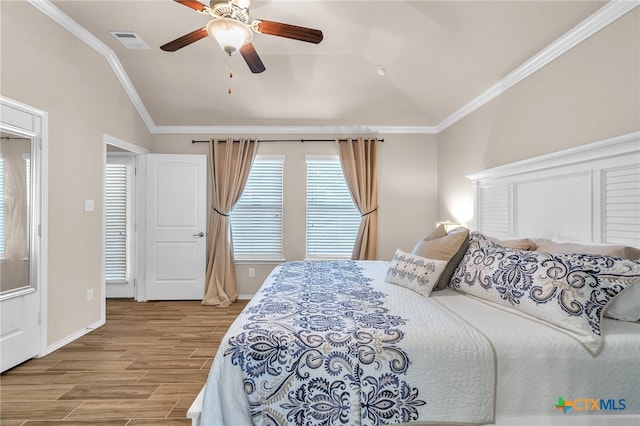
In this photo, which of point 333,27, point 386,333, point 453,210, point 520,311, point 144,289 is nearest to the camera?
point 386,333

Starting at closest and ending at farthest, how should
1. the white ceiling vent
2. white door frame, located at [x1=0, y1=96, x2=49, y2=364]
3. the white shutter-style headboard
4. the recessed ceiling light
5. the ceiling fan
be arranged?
the white shutter-style headboard < the ceiling fan < white door frame, located at [x1=0, y1=96, x2=49, y2=364] < the white ceiling vent < the recessed ceiling light

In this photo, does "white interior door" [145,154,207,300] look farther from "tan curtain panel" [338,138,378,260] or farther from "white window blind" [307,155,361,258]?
"tan curtain panel" [338,138,378,260]

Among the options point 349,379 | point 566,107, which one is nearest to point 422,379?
point 349,379

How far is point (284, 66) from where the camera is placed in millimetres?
3449

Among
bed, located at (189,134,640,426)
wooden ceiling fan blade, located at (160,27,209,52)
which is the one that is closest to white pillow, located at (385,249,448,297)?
bed, located at (189,134,640,426)

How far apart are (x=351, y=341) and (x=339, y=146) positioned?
11.0 ft

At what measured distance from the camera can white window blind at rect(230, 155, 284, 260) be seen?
14.6 feet

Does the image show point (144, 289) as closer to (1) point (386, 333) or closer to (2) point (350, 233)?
(2) point (350, 233)

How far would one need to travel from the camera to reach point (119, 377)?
7.53 feet

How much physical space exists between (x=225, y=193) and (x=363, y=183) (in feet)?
6.28

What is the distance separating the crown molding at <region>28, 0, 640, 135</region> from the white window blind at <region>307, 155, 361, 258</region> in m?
0.83

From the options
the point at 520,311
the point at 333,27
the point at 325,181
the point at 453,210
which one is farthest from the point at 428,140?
the point at 520,311

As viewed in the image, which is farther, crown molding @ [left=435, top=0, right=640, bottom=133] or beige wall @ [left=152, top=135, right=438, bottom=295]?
beige wall @ [left=152, top=135, right=438, bottom=295]

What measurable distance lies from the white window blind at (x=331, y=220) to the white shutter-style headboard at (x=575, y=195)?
6.35 feet
